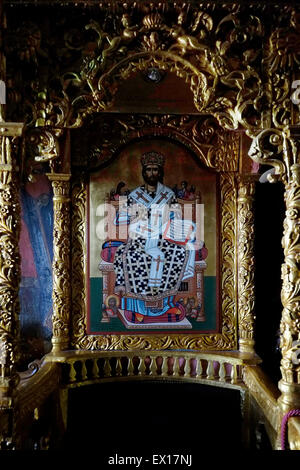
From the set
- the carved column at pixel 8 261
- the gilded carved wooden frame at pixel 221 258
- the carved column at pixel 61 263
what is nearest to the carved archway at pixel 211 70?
the carved column at pixel 8 261

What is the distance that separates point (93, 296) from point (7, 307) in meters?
2.18

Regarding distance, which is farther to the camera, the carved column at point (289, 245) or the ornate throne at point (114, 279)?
the ornate throne at point (114, 279)

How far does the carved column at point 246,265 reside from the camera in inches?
179

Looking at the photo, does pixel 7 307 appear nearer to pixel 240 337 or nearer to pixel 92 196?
pixel 92 196

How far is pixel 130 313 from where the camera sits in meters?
4.71

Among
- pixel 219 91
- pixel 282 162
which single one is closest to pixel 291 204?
pixel 282 162

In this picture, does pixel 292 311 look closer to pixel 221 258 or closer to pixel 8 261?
pixel 8 261

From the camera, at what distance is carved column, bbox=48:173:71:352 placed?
4.56m

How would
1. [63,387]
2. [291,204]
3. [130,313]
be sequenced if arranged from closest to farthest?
[291,204]
[63,387]
[130,313]

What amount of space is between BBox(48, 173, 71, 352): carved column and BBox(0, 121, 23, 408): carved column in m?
1.94

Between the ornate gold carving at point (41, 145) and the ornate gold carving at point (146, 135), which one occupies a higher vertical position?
the ornate gold carving at point (146, 135)

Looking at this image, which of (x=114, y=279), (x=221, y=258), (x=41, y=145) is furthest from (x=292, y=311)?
(x=114, y=279)

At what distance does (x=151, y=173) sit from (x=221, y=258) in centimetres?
128

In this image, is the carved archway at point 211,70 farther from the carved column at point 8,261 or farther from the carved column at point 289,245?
the carved column at point 8,261
